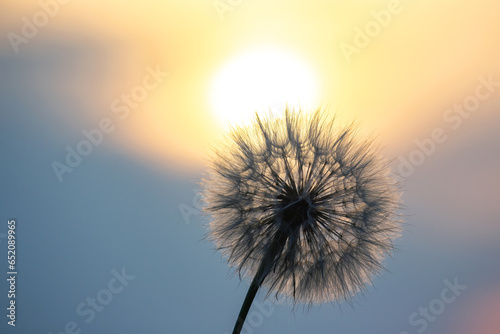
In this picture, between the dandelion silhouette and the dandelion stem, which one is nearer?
the dandelion stem

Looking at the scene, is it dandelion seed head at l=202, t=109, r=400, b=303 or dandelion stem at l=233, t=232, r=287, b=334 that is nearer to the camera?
dandelion stem at l=233, t=232, r=287, b=334

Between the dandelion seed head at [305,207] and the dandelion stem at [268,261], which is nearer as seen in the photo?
the dandelion stem at [268,261]

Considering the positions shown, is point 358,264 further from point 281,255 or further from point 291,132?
point 291,132

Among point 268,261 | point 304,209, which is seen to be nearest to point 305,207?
point 304,209

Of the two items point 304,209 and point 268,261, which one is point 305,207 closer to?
point 304,209
